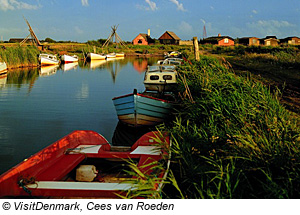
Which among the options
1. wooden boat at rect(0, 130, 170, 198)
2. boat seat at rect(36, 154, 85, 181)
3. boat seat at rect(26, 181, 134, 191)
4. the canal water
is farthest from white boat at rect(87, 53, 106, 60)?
boat seat at rect(26, 181, 134, 191)

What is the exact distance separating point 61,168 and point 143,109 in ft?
18.0

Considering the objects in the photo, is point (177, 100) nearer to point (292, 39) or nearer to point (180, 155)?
point (180, 155)

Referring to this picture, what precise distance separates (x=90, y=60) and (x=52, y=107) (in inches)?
1769

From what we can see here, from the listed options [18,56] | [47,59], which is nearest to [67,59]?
[47,59]

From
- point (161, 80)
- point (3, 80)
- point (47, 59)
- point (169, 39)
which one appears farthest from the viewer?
point (169, 39)

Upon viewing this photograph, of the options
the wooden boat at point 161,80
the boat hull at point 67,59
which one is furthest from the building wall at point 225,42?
the wooden boat at point 161,80

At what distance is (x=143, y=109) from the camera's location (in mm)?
11328

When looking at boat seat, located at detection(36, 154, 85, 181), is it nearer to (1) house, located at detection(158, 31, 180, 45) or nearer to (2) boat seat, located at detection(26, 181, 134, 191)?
(2) boat seat, located at detection(26, 181, 134, 191)

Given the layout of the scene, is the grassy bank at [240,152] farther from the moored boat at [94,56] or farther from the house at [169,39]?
the house at [169,39]

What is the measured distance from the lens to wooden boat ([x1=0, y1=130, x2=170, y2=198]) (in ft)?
16.5

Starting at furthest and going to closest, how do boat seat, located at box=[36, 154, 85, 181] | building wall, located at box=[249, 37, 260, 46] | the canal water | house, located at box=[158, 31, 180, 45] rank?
house, located at box=[158, 31, 180, 45]
building wall, located at box=[249, 37, 260, 46]
the canal water
boat seat, located at box=[36, 154, 85, 181]

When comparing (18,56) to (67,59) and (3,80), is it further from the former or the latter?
(67,59)
